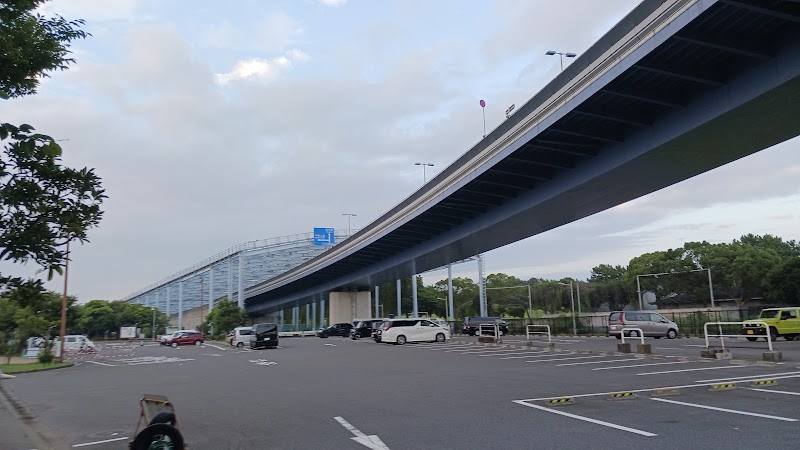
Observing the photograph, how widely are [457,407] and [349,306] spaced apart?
60.2 meters

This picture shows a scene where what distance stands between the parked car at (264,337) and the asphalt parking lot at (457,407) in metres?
21.6

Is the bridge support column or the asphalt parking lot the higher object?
the bridge support column

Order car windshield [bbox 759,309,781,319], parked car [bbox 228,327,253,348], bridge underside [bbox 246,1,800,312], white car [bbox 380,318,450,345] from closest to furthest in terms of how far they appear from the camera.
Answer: bridge underside [bbox 246,1,800,312] → car windshield [bbox 759,309,781,319] → white car [bbox 380,318,450,345] → parked car [bbox 228,327,253,348]

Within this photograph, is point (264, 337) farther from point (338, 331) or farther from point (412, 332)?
point (338, 331)

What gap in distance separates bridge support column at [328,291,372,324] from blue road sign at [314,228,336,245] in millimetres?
9101

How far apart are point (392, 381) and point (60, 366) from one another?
73.3ft

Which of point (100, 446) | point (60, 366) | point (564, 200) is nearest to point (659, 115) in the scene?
point (564, 200)

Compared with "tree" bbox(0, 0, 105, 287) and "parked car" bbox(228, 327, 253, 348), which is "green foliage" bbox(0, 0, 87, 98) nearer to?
"tree" bbox(0, 0, 105, 287)

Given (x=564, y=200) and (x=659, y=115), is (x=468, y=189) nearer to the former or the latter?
(x=564, y=200)

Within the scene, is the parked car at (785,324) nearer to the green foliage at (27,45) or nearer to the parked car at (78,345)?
the green foliage at (27,45)

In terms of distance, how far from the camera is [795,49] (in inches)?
532

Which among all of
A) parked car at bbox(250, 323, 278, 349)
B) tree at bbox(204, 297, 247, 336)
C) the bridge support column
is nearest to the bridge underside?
parked car at bbox(250, 323, 278, 349)

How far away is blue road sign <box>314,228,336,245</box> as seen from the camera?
205 ft

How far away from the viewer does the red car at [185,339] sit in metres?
54.7
